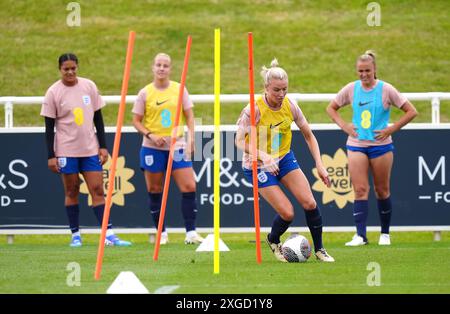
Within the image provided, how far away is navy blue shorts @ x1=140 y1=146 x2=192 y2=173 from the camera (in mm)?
14617

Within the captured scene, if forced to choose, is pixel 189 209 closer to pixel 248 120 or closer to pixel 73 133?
pixel 73 133

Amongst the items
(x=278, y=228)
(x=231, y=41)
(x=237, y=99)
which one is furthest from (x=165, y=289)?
(x=231, y=41)

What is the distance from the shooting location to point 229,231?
15953mm

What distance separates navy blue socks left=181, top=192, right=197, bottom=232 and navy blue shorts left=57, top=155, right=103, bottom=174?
1186 mm

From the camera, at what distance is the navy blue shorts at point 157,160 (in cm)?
1462

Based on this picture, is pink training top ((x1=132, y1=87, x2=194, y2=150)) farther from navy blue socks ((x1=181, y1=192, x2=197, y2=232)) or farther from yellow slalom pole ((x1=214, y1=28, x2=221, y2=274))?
yellow slalom pole ((x1=214, y1=28, x2=221, y2=274))

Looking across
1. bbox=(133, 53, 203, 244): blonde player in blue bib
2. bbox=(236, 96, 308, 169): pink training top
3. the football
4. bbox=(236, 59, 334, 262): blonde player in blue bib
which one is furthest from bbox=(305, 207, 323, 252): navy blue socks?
bbox=(133, 53, 203, 244): blonde player in blue bib

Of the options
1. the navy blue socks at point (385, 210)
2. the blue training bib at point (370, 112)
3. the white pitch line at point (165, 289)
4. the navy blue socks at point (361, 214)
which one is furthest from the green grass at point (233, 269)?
the blue training bib at point (370, 112)

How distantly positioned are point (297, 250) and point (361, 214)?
274 centimetres

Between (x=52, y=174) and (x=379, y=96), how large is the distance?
4.38 m

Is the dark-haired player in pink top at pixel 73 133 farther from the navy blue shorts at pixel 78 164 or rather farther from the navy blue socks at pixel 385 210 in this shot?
the navy blue socks at pixel 385 210

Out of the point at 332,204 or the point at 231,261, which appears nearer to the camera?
the point at 231,261
